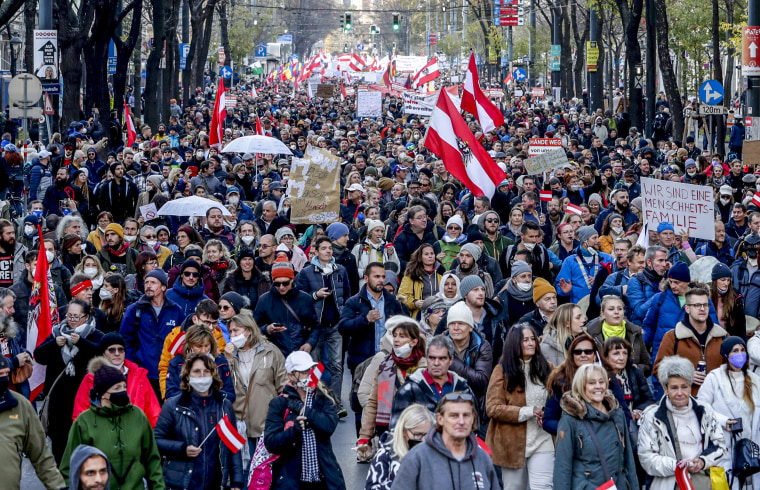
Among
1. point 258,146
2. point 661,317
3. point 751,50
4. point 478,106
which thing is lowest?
point 661,317

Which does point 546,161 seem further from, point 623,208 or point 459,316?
point 459,316

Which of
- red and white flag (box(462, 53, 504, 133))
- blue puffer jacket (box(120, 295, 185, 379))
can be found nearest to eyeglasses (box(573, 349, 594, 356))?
blue puffer jacket (box(120, 295, 185, 379))

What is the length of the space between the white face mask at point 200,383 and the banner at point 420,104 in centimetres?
2223

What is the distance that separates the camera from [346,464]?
31.5 feet

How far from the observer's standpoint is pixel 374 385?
7703 mm

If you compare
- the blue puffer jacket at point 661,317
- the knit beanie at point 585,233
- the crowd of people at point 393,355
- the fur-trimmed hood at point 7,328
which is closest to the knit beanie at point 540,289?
the crowd of people at point 393,355

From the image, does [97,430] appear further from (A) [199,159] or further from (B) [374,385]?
(A) [199,159]

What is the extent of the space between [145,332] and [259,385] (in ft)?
4.73

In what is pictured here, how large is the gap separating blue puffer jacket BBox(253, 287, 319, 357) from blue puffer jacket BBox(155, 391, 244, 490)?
8.26ft

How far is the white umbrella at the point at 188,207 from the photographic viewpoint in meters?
14.4

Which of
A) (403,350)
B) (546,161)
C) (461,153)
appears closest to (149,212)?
(461,153)

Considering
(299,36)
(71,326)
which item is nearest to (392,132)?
(71,326)

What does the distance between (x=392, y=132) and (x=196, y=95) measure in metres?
29.2

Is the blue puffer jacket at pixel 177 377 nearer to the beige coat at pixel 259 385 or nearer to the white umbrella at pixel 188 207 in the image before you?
the beige coat at pixel 259 385
